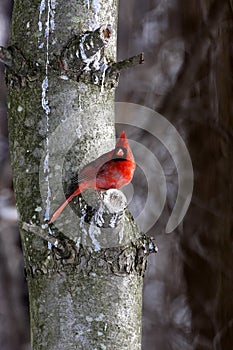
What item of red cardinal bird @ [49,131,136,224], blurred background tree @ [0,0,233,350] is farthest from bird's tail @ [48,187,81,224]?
blurred background tree @ [0,0,233,350]

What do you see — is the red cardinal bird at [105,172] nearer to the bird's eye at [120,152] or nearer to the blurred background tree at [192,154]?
the bird's eye at [120,152]

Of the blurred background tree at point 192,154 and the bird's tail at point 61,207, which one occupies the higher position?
the blurred background tree at point 192,154

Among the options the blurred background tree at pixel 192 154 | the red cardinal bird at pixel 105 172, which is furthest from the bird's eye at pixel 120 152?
the blurred background tree at pixel 192 154

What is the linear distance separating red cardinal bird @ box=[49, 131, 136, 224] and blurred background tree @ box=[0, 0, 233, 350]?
856mm

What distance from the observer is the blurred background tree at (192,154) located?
61.3 inches

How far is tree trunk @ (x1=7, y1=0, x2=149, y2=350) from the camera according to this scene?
0.66 meters

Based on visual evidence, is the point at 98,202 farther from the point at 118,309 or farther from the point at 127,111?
the point at 127,111

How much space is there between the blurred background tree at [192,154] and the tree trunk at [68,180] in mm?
832

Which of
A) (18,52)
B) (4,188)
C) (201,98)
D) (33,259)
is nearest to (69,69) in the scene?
(18,52)

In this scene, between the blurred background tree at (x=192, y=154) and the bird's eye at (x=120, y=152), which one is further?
the blurred background tree at (x=192, y=154)

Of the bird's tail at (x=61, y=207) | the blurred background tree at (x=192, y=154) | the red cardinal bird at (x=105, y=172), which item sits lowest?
the bird's tail at (x=61, y=207)

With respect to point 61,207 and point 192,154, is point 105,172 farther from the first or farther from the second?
point 192,154

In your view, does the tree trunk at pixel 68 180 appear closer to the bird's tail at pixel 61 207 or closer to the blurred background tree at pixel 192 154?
the bird's tail at pixel 61 207

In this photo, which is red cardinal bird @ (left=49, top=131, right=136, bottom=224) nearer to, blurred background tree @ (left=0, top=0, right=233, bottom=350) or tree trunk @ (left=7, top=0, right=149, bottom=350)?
tree trunk @ (left=7, top=0, right=149, bottom=350)
